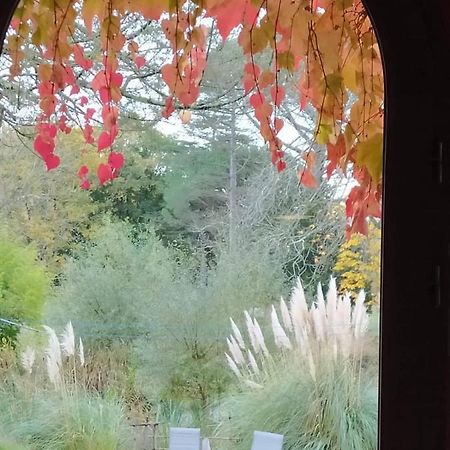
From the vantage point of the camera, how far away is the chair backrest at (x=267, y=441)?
1.45m

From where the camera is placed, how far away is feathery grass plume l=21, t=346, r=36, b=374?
4.66 feet

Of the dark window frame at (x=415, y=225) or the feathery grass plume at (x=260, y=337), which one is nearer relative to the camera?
the dark window frame at (x=415, y=225)

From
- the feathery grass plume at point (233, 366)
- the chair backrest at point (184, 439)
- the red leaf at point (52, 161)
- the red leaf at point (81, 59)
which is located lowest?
the chair backrest at point (184, 439)

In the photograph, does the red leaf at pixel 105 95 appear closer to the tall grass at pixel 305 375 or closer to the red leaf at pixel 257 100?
the red leaf at pixel 257 100

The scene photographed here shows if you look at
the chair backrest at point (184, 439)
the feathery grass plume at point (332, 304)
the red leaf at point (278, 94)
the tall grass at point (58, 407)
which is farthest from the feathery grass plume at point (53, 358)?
the red leaf at point (278, 94)

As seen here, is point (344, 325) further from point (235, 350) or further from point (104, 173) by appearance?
point (104, 173)

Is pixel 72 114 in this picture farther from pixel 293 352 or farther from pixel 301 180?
pixel 293 352

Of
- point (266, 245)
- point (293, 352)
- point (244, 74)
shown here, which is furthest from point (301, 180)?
point (293, 352)

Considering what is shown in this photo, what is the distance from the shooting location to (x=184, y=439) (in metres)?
1.45

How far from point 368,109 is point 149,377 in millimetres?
794

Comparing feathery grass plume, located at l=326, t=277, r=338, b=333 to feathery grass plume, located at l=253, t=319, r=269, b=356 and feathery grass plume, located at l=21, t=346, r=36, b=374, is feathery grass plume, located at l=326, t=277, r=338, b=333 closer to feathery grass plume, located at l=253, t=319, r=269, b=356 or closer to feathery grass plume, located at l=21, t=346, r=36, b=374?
feathery grass plume, located at l=253, t=319, r=269, b=356

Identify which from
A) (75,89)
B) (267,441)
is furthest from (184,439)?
(75,89)

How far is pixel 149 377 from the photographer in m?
1.44

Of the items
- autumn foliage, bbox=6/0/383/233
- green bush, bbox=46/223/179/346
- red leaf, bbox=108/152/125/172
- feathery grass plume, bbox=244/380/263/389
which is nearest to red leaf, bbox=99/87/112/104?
autumn foliage, bbox=6/0/383/233
